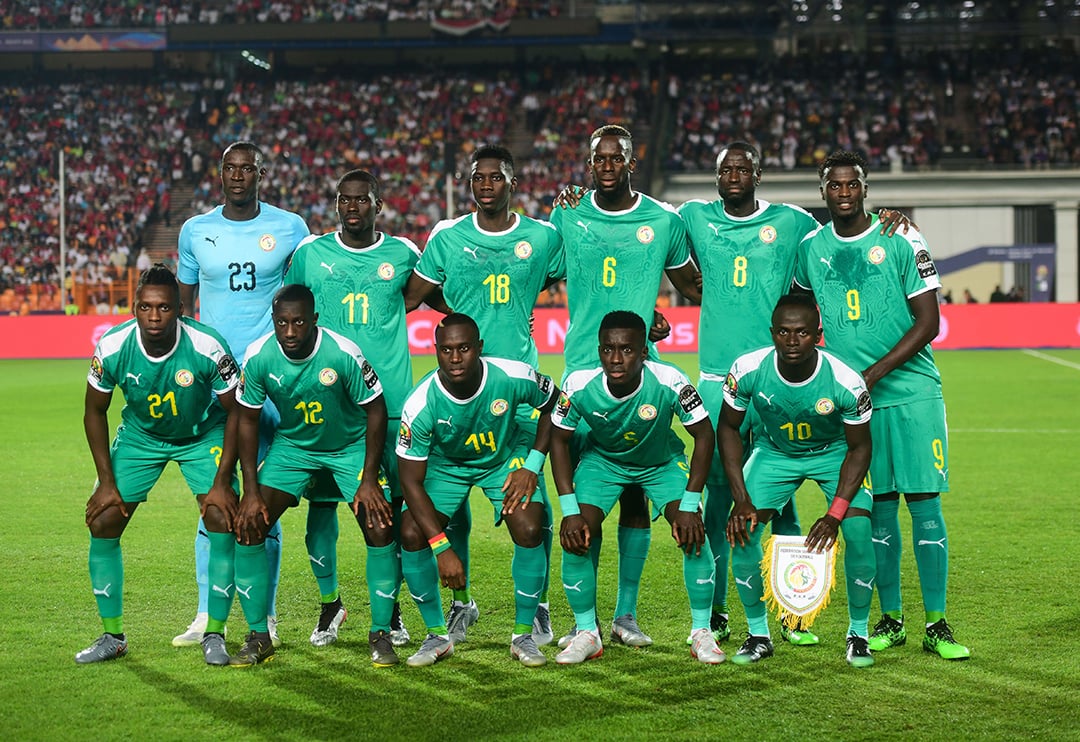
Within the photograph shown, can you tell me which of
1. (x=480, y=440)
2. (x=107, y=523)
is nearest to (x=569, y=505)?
(x=480, y=440)

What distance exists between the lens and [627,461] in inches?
242

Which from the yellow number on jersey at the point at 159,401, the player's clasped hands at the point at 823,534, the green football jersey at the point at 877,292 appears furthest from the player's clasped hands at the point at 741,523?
the yellow number on jersey at the point at 159,401

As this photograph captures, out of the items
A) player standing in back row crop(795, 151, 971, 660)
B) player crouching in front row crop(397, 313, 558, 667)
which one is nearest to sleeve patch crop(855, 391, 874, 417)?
player standing in back row crop(795, 151, 971, 660)

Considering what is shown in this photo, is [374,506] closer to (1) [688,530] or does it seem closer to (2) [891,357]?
(1) [688,530]

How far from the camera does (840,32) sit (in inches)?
1545

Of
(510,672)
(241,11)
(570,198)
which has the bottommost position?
(510,672)

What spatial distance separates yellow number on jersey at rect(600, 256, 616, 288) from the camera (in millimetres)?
6344

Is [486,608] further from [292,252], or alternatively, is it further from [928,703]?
[928,703]

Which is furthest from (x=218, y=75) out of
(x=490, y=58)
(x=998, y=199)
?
(x=998, y=199)

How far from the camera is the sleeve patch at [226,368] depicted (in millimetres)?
6039

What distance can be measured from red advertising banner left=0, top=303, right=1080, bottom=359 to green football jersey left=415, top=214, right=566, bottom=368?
18.6m

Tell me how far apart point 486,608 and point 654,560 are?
1635mm

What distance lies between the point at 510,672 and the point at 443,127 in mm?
33158

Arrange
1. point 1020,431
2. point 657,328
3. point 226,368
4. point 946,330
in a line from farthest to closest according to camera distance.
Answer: point 946,330
point 1020,431
point 657,328
point 226,368
